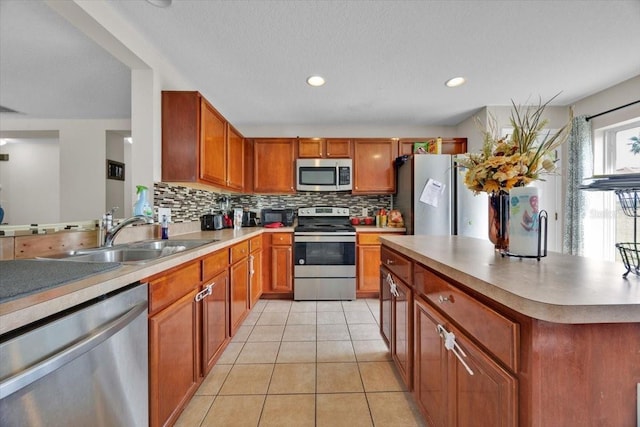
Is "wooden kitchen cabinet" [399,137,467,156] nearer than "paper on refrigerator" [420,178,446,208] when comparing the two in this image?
No

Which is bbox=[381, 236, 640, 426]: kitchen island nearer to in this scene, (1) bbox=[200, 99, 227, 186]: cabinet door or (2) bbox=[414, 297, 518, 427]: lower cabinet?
(2) bbox=[414, 297, 518, 427]: lower cabinet

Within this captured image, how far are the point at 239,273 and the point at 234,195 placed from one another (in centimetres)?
175

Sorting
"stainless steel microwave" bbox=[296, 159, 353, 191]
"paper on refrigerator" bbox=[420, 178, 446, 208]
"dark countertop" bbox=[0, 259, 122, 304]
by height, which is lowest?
"dark countertop" bbox=[0, 259, 122, 304]

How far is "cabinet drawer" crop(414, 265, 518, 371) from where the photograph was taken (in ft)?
2.09

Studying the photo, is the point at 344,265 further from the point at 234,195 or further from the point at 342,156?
the point at 234,195

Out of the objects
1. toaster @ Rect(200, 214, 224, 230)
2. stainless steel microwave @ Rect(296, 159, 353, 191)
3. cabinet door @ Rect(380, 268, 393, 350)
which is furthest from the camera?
stainless steel microwave @ Rect(296, 159, 353, 191)

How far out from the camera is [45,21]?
5.38ft

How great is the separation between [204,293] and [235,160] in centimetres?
185

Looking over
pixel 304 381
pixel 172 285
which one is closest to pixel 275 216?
pixel 304 381

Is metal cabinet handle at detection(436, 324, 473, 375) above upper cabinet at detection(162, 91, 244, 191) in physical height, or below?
below

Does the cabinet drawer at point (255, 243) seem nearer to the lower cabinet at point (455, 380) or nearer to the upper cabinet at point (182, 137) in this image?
the upper cabinet at point (182, 137)

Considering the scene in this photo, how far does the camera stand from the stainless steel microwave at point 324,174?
3.41m

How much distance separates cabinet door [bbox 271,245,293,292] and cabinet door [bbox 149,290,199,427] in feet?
5.59

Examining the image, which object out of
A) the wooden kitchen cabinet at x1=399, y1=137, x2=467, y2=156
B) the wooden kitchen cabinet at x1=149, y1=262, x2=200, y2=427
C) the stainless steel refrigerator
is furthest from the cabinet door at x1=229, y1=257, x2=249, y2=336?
the wooden kitchen cabinet at x1=399, y1=137, x2=467, y2=156
